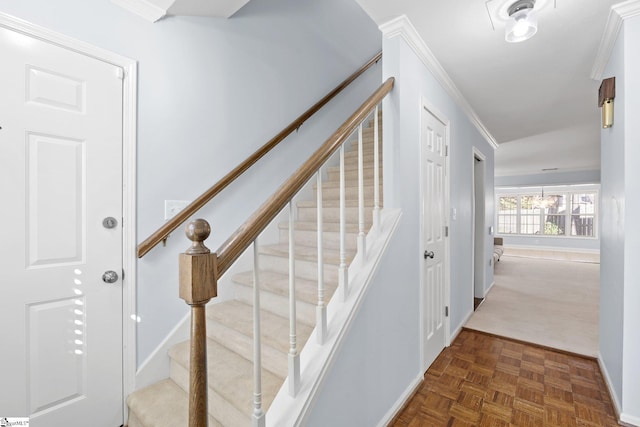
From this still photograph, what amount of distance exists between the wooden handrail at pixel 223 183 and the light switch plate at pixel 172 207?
0.05 metres

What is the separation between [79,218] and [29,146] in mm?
386

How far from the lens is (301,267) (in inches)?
76.5

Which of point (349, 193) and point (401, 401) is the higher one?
point (349, 193)

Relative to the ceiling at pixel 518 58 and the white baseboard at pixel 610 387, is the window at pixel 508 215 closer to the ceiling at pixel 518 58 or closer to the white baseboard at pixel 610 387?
the ceiling at pixel 518 58

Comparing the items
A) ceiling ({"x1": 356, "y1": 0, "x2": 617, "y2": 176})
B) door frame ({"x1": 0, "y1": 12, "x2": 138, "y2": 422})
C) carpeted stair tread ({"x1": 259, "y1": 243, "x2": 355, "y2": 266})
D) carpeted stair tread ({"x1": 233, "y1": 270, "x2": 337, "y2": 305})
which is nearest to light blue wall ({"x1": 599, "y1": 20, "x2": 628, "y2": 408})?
ceiling ({"x1": 356, "y1": 0, "x2": 617, "y2": 176})

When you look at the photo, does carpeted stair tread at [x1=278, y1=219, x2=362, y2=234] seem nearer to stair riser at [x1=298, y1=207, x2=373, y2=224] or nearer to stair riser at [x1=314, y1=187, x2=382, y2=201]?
stair riser at [x1=298, y1=207, x2=373, y2=224]

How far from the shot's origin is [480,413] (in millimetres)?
1777

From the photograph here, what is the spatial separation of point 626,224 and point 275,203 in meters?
2.00

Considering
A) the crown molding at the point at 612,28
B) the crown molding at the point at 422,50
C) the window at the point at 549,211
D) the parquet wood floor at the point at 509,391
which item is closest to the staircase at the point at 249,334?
the parquet wood floor at the point at 509,391

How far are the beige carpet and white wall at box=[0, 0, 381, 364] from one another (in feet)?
9.35

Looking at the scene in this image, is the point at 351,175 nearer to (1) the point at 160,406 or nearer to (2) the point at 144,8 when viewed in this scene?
(2) the point at 144,8

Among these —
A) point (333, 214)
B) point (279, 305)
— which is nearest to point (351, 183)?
point (333, 214)

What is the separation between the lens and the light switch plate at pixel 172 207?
1809mm

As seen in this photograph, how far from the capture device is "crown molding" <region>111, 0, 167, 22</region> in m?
1.60
